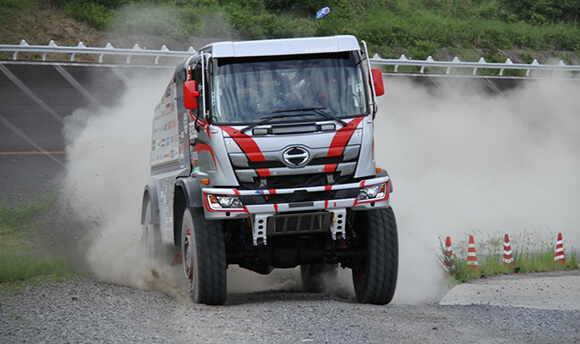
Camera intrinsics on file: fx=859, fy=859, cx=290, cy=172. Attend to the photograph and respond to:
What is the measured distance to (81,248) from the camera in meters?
16.0

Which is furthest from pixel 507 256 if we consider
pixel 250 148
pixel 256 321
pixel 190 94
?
pixel 256 321

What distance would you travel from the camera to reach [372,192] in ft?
35.4

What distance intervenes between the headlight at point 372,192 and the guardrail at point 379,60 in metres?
→ 16.9

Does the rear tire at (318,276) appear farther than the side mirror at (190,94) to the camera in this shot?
Yes

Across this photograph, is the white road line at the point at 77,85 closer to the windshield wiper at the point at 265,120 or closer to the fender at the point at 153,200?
the fender at the point at 153,200

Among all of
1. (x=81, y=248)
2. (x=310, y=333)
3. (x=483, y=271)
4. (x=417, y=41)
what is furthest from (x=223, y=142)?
(x=417, y=41)

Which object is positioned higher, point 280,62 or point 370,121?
point 280,62

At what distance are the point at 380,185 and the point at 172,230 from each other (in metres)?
3.39

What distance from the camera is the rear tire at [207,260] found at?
1066 centimetres

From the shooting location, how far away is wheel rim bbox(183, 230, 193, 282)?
11.2 metres

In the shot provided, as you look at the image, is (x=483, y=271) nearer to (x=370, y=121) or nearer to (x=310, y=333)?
(x=370, y=121)

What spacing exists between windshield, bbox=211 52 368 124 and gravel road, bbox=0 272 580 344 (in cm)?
238

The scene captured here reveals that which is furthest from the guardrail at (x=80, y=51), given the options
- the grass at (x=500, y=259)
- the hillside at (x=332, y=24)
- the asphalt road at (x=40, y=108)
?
the grass at (x=500, y=259)

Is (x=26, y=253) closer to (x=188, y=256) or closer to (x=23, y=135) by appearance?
(x=188, y=256)
